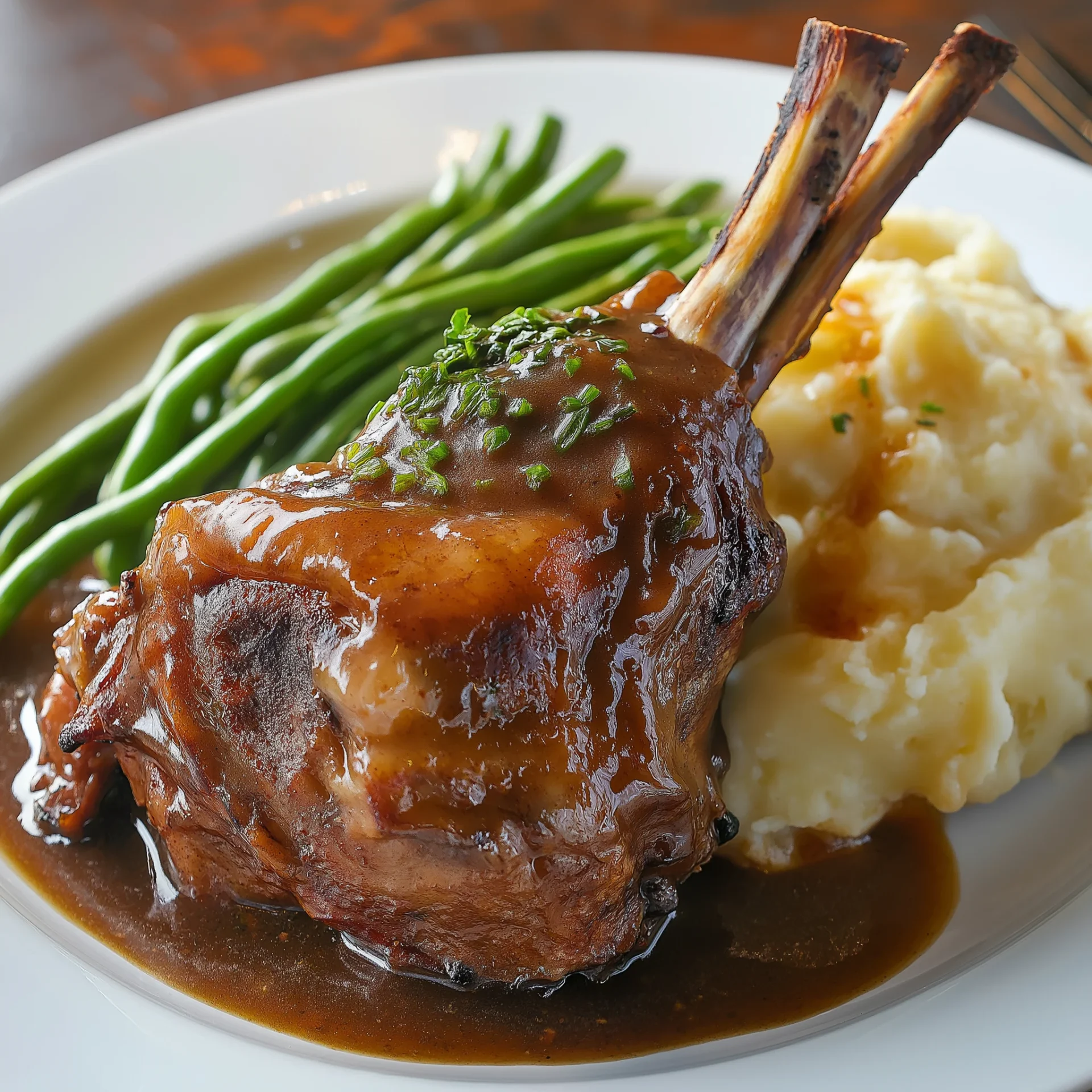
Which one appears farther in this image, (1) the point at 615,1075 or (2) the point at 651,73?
(2) the point at 651,73

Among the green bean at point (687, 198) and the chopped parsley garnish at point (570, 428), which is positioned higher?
the green bean at point (687, 198)

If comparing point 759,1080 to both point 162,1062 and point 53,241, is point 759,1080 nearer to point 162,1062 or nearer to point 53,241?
point 162,1062

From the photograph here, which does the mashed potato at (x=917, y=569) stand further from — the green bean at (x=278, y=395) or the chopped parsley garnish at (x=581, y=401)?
the green bean at (x=278, y=395)

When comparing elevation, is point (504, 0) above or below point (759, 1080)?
above

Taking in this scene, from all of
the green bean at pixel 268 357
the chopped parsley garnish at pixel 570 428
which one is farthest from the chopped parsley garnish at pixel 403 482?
the green bean at pixel 268 357

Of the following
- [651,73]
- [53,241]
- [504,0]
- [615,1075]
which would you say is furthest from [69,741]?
[504,0]

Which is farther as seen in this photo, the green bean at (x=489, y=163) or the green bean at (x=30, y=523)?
the green bean at (x=489, y=163)
